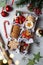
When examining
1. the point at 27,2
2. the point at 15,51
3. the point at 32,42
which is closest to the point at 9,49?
the point at 15,51

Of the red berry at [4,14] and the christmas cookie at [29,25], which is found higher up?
the red berry at [4,14]

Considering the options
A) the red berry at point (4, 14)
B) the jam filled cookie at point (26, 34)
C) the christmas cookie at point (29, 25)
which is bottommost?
the jam filled cookie at point (26, 34)

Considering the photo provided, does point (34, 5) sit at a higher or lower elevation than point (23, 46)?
higher

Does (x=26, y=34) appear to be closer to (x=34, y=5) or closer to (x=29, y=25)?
(x=29, y=25)

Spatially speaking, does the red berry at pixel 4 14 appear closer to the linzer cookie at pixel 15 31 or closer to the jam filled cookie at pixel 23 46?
the linzer cookie at pixel 15 31

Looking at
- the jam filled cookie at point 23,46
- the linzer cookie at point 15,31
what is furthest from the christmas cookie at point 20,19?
the jam filled cookie at point 23,46

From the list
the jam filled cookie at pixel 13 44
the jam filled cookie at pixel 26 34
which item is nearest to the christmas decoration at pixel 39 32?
the jam filled cookie at pixel 26 34

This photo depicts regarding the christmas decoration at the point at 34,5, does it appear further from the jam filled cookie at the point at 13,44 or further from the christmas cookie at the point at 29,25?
the jam filled cookie at the point at 13,44

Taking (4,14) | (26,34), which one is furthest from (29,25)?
(4,14)

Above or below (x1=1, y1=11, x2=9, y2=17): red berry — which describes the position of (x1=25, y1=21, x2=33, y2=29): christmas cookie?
below

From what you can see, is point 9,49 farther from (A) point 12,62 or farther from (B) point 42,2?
(B) point 42,2

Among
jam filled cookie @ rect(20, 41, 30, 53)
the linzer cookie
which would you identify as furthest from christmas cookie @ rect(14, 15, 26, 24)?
jam filled cookie @ rect(20, 41, 30, 53)

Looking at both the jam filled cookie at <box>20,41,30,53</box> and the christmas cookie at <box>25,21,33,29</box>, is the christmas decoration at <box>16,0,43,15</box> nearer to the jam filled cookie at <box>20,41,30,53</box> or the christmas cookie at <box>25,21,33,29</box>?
the christmas cookie at <box>25,21,33,29</box>
